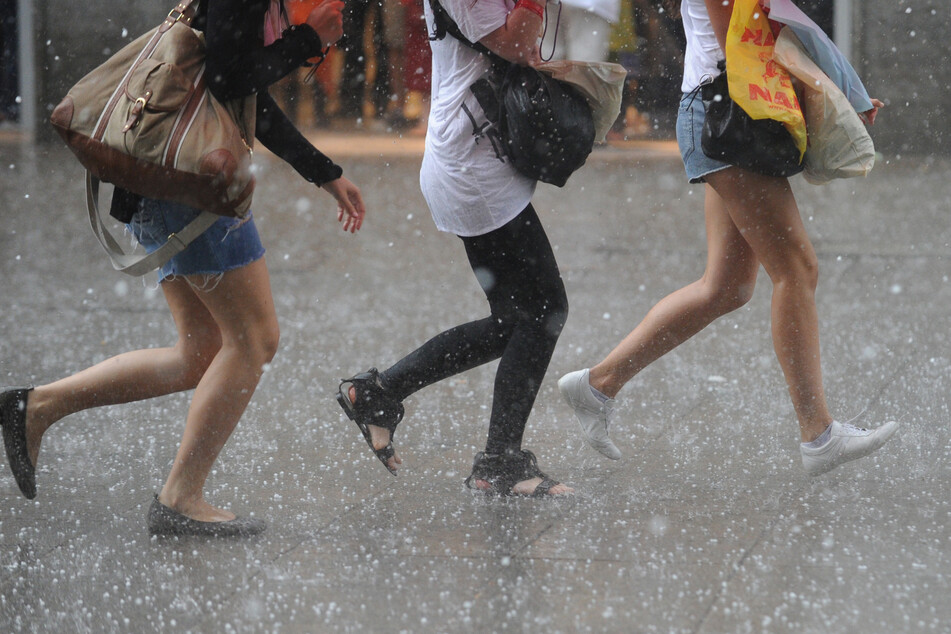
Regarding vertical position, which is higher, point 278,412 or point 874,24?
point 278,412

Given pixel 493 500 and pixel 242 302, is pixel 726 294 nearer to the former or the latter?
pixel 493 500

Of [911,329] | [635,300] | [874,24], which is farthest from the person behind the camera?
[874,24]

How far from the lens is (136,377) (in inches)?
149

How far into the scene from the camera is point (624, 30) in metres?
15.4

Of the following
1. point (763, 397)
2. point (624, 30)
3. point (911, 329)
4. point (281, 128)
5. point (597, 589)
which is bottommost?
point (624, 30)

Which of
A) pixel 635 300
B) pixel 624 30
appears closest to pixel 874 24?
pixel 624 30

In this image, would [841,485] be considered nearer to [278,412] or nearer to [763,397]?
[763,397]

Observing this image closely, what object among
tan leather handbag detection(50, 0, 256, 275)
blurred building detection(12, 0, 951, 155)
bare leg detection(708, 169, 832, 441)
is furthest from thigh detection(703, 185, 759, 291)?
blurred building detection(12, 0, 951, 155)

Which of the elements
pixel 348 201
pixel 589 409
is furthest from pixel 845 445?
pixel 348 201

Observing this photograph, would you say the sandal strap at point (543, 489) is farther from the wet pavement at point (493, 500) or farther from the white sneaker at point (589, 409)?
the white sneaker at point (589, 409)

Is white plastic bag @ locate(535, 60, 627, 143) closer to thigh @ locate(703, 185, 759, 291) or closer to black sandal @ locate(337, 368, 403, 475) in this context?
thigh @ locate(703, 185, 759, 291)

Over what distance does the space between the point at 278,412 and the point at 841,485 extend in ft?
7.48

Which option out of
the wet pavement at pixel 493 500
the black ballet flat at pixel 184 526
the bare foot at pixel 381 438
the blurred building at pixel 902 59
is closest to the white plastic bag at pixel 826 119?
the wet pavement at pixel 493 500

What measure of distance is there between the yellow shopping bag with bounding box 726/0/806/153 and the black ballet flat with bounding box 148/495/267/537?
1.92 metres
